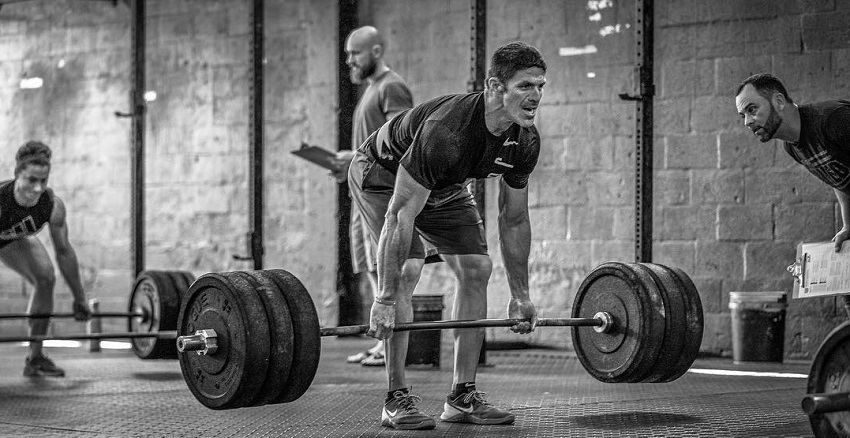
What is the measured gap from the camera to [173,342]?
5496 mm

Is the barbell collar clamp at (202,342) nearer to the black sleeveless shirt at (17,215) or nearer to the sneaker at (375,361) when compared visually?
the sneaker at (375,361)

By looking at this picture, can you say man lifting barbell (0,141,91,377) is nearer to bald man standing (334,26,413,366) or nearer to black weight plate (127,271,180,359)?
black weight plate (127,271,180,359)

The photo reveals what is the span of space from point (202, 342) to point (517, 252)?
93 centimetres

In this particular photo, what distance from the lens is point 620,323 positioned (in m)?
3.46

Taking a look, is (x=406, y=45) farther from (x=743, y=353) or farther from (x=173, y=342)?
(x=743, y=353)

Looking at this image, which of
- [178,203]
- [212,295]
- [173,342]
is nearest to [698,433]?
[212,295]

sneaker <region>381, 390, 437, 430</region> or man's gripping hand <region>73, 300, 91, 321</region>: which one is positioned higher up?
man's gripping hand <region>73, 300, 91, 321</region>

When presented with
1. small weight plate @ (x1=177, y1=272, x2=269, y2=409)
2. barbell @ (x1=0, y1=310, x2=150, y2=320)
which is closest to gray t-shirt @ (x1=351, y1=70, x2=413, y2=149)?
barbell @ (x1=0, y1=310, x2=150, y2=320)

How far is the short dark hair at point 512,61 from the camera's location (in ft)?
9.75

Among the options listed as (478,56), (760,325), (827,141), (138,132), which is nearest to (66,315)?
(138,132)

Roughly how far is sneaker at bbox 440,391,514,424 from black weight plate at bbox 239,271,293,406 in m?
0.58

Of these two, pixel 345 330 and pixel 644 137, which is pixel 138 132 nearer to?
pixel 644 137

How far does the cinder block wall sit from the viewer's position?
541cm

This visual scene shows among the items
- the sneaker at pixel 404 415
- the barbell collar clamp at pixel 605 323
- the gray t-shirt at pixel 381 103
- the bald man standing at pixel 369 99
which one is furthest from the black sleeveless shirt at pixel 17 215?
the barbell collar clamp at pixel 605 323
